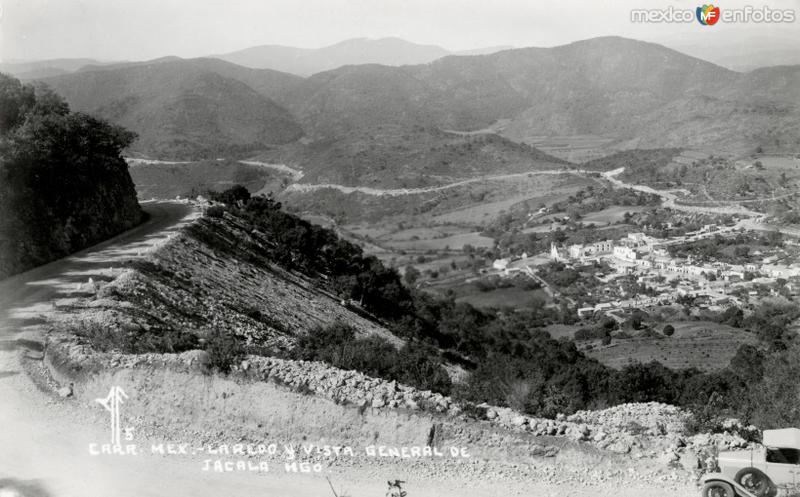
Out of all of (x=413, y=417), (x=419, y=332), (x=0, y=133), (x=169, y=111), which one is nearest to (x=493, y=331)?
(x=419, y=332)

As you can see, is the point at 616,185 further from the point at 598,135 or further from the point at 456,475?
the point at 456,475

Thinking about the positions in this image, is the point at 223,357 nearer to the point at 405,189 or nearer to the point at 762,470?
the point at 762,470

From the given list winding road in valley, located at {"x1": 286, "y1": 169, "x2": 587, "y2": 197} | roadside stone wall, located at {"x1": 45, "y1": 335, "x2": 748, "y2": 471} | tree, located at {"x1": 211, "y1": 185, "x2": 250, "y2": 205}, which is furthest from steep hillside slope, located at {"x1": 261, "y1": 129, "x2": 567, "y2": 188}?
roadside stone wall, located at {"x1": 45, "y1": 335, "x2": 748, "y2": 471}

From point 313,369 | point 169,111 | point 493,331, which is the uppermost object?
point 169,111

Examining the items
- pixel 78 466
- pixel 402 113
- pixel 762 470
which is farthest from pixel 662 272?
pixel 402 113

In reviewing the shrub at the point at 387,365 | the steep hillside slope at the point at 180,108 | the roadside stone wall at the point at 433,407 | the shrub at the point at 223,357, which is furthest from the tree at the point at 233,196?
the steep hillside slope at the point at 180,108

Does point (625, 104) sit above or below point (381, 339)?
above
